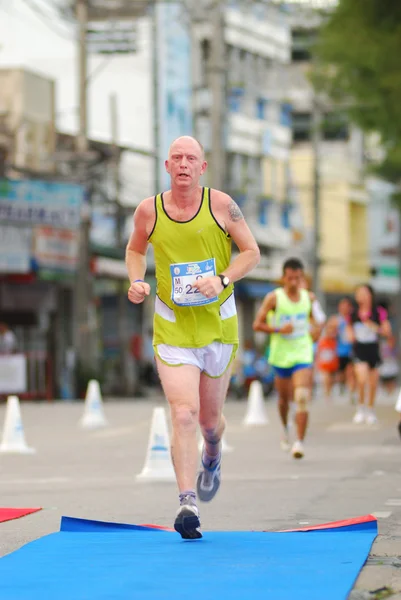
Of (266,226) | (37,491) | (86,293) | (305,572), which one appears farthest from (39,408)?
(266,226)

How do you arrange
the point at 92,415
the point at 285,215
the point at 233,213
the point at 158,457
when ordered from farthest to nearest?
the point at 285,215 < the point at 92,415 < the point at 158,457 < the point at 233,213

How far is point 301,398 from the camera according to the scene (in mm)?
14766

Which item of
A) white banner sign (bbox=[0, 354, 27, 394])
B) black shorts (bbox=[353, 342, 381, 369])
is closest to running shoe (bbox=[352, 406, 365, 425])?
black shorts (bbox=[353, 342, 381, 369])

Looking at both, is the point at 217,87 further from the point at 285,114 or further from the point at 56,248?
the point at 285,114

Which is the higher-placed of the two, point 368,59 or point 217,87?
point 217,87

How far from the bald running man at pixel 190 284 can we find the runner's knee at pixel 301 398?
5.81 m

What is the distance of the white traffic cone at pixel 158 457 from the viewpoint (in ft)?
42.8

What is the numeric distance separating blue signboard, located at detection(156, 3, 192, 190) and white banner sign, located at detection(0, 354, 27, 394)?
21.1 meters

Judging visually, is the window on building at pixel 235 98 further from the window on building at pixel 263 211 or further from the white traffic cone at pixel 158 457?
the white traffic cone at pixel 158 457

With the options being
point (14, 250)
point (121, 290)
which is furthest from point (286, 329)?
point (121, 290)

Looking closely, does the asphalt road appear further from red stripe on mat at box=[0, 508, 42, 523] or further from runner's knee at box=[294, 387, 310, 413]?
runner's knee at box=[294, 387, 310, 413]

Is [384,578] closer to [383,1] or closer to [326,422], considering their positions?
[326,422]

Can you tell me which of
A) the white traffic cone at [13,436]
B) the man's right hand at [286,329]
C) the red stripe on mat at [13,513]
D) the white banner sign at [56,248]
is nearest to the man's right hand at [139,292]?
the red stripe on mat at [13,513]

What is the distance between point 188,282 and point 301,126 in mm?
70484
